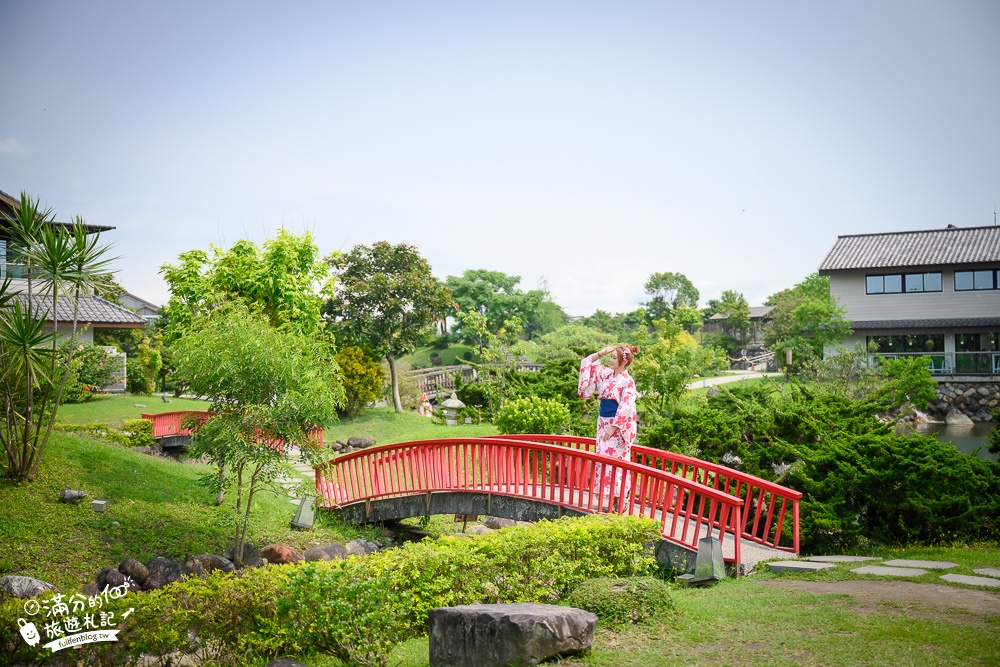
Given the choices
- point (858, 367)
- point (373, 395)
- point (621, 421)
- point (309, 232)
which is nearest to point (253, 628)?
point (621, 421)

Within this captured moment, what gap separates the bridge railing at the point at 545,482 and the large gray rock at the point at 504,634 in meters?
3.42

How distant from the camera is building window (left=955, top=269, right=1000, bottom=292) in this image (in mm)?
31875

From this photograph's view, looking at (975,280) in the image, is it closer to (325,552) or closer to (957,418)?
(957,418)

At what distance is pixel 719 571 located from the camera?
8.77m

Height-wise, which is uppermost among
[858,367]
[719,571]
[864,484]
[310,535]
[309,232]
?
[309,232]

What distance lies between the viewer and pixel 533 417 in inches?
727

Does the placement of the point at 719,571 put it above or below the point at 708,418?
below

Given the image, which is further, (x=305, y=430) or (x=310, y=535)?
(x=310, y=535)

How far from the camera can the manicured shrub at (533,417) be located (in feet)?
60.7

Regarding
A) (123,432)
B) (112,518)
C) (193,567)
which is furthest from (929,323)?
Answer: (112,518)

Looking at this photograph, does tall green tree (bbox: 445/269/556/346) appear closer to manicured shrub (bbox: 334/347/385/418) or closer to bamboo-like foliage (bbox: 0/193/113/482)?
manicured shrub (bbox: 334/347/385/418)

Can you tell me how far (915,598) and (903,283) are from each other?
29662 mm

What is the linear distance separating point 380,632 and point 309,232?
13630mm

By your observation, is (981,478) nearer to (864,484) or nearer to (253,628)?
(864,484)
